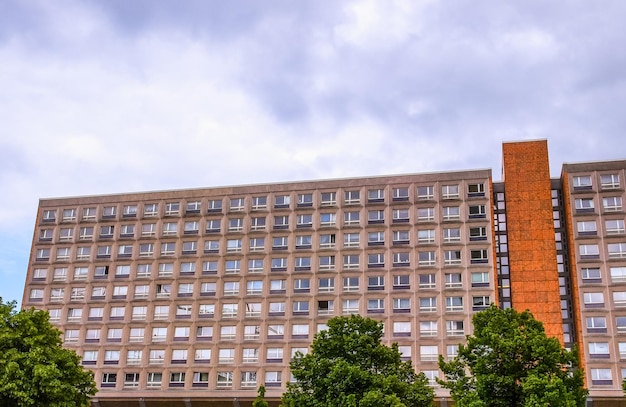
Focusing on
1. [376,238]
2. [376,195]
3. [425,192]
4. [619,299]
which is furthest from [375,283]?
[619,299]

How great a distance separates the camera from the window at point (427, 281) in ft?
246

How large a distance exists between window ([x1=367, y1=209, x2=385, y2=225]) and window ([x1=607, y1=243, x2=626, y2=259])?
2292 cm

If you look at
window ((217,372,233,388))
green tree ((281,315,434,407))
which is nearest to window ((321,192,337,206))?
window ((217,372,233,388))

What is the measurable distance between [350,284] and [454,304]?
10985 mm

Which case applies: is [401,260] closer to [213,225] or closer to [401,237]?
[401,237]

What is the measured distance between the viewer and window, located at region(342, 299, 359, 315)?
76.1m

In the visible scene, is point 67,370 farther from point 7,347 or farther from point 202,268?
point 202,268

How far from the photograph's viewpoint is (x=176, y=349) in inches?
3118

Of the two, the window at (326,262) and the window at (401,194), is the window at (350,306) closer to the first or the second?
the window at (326,262)

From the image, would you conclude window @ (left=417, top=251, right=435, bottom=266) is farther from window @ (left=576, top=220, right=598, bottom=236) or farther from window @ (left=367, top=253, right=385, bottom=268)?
window @ (left=576, top=220, right=598, bottom=236)

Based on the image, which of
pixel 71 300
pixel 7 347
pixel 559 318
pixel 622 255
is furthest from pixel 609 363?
pixel 71 300

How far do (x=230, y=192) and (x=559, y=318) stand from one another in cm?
3818

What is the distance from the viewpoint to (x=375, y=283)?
251 ft

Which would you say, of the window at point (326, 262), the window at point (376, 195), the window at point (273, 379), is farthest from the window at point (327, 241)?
the window at point (273, 379)
